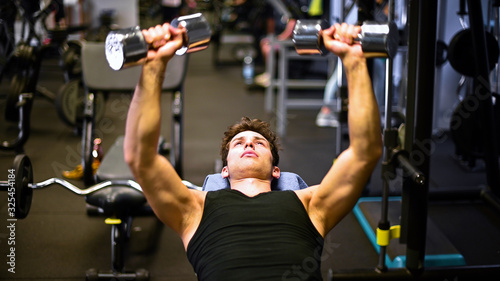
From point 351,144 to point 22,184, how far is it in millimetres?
1263

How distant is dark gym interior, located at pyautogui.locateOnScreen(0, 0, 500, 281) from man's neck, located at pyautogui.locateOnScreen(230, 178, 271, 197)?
712 millimetres

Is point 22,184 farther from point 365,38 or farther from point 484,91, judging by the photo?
point 484,91

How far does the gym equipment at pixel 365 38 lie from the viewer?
4.30ft

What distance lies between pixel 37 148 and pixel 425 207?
295cm

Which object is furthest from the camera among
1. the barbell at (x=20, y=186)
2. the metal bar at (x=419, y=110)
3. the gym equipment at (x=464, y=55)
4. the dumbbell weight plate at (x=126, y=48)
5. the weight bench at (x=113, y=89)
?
the gym equipment at (x=464, y=55)

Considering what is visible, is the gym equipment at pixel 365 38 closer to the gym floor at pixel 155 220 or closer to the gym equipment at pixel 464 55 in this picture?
the gym floor at pixel 155 220

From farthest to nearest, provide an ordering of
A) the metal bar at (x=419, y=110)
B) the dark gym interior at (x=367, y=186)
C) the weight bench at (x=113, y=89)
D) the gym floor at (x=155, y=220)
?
the weight bench at (x=113, y=89)
the gym floor at (x=155, y=220)
the dark gym interior at (x=367, y=186)
the metal bar at (x=419, y=110)

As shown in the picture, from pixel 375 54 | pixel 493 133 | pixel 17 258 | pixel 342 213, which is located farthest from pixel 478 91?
pixel 17 258

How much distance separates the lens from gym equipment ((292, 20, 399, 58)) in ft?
4.30

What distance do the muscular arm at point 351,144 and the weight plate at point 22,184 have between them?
42.5 inches

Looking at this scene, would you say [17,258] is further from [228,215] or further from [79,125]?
[79,125]

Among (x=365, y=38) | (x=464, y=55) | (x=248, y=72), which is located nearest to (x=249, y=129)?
(x=365, y=38)

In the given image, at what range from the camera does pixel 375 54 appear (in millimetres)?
1338

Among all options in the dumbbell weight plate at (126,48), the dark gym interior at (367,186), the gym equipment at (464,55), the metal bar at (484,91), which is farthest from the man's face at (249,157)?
the gym equipment at (464,55)
